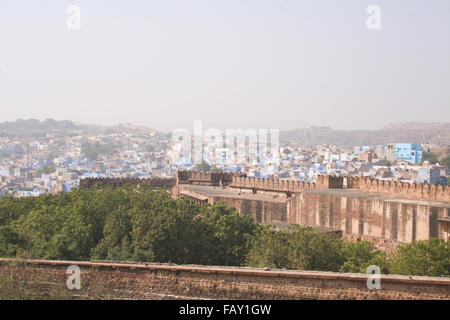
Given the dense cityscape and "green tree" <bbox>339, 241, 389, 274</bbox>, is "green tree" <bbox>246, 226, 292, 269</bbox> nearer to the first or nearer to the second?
"green tree" <bbox>339, 241, 389, 274</bbox>

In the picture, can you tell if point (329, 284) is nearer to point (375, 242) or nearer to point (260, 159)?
point (375, 242)

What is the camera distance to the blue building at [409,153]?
85.1 m

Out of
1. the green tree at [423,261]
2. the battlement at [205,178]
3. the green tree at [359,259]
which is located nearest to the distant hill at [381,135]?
the battlement at [205,178]

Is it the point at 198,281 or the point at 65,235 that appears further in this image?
the point at 65,235

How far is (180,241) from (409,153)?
74.0 metres

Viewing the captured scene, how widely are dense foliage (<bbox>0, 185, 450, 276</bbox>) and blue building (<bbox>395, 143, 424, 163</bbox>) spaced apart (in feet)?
226

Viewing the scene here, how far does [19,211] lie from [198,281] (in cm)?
1216

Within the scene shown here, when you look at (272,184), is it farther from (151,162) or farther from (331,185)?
(151,162)

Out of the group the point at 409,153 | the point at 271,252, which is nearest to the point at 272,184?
the point at 271,252

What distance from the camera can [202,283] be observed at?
478 inches

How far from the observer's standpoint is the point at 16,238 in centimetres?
1783

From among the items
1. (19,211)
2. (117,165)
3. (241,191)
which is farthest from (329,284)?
(117,165)

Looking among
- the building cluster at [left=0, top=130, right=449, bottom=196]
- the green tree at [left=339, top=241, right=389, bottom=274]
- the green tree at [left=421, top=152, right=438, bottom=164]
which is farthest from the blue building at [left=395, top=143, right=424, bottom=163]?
the green tree at [left=339, top=241, right=389, bottom=274]

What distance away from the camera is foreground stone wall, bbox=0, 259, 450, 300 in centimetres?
1098
